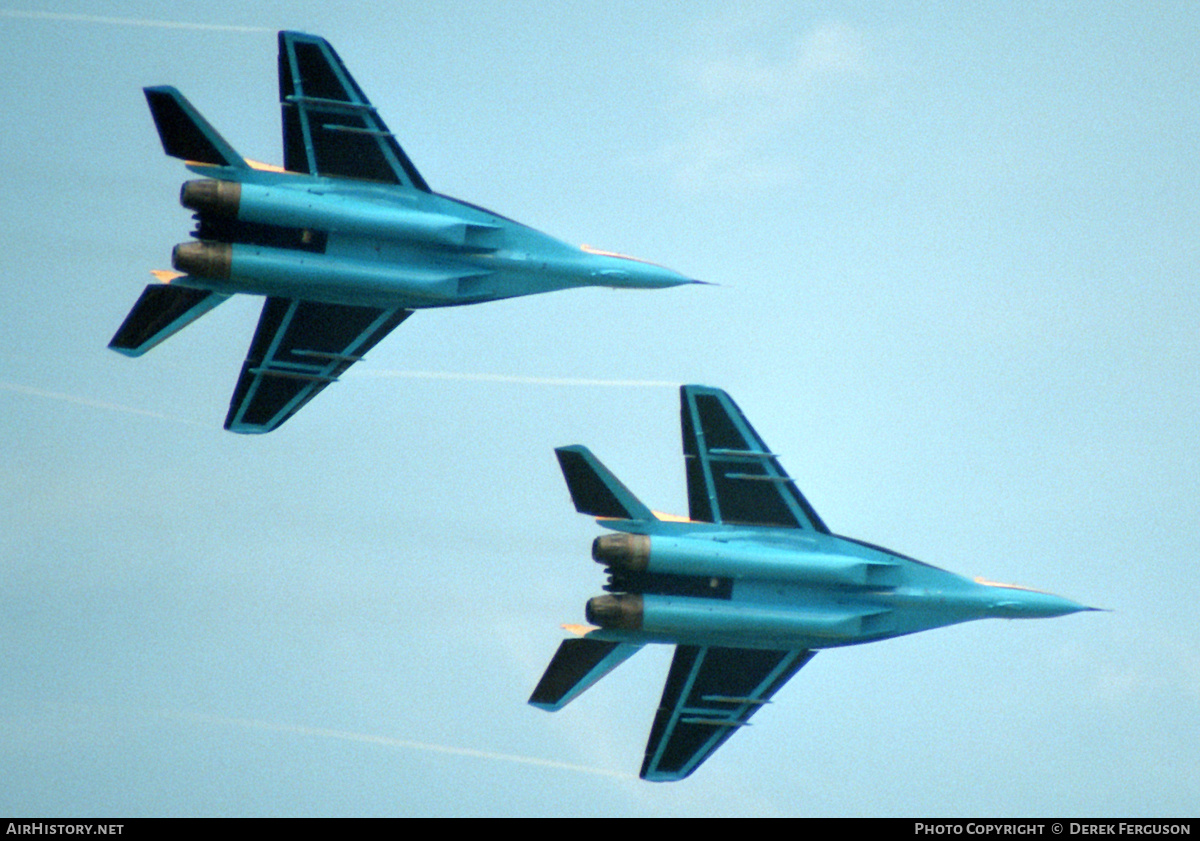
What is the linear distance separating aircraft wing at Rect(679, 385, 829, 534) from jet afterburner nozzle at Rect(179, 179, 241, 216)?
1077 cm

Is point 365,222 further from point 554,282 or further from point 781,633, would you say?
point 781,633

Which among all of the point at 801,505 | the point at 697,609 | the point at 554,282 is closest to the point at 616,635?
the point at 697,609

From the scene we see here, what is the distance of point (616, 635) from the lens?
42469 mm

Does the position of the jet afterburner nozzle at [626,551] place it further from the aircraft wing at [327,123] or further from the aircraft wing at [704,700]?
the aircraft wing at [327,123]

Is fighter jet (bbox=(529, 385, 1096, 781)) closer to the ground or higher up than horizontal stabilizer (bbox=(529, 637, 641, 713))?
higher up

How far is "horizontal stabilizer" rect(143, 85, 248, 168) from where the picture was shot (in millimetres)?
41469

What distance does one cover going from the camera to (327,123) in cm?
4288

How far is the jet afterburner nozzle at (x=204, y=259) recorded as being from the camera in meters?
41.2

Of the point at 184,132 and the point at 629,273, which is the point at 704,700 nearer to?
the point at 629,273

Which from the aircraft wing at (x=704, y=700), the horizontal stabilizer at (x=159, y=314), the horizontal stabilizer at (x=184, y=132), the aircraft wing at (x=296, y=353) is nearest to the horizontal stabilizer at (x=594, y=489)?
the aircraft wing at (x=704, y=700)

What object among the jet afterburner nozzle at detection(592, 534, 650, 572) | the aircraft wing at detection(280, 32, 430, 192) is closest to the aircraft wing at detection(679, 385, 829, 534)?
the jet afterburner nozzle at detection(592, 534, 650, 572)

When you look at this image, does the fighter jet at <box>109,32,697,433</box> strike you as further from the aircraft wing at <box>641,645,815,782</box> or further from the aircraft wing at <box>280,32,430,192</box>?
the aircraft wing at <box>641,645,815,782</box>

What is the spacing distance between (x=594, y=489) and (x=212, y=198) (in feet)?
33.3

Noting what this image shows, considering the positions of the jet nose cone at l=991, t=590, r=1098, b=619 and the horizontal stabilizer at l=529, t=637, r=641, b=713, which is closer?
the horizontal stabilizer at l=529, t=637, r=641, b=713
